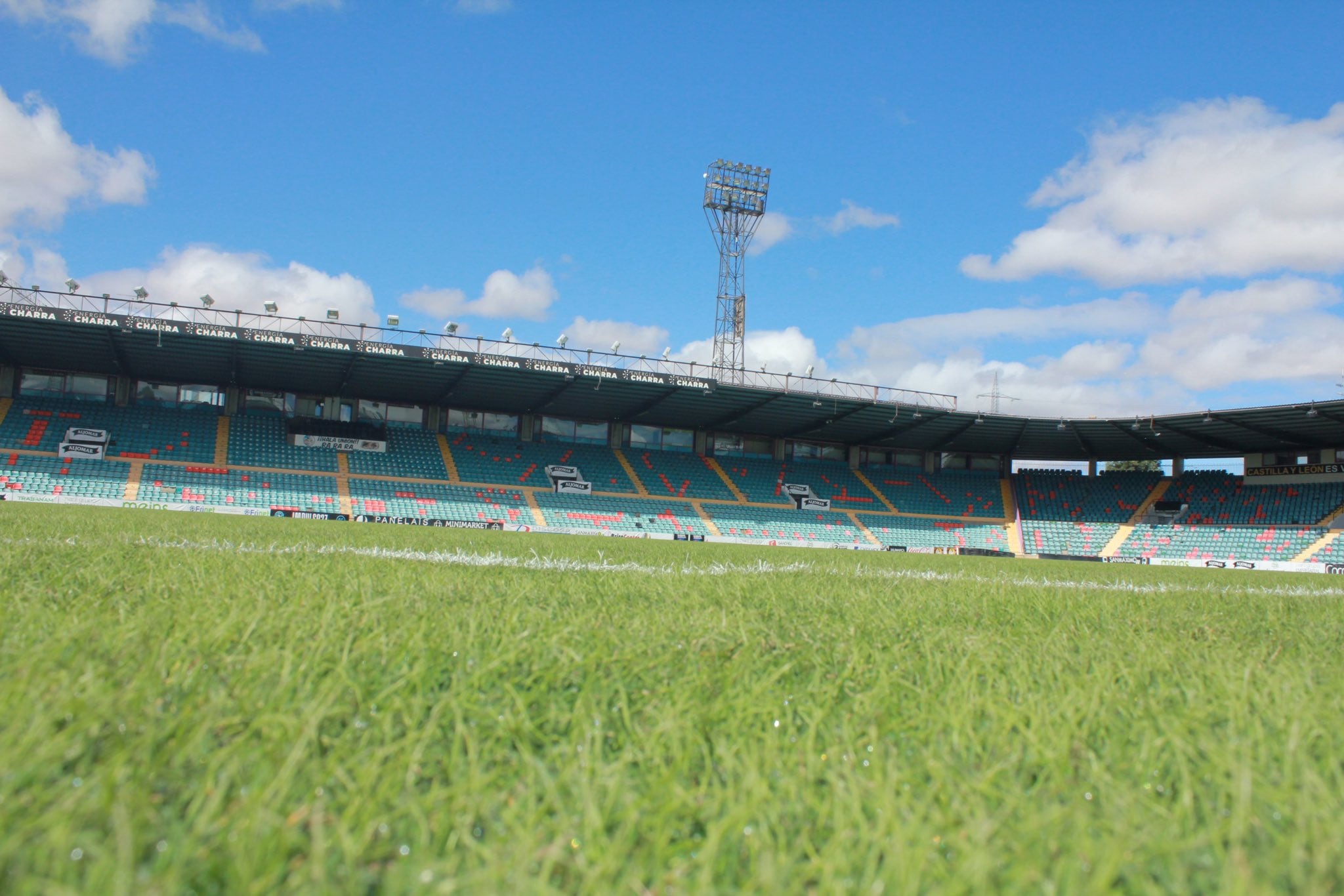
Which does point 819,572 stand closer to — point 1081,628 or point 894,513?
point 1081,628

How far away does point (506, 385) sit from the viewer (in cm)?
3544

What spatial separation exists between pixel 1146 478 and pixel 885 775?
48.9m

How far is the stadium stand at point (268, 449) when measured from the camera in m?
33.5

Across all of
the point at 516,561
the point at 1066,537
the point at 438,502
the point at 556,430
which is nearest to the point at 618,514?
the point at 556,430

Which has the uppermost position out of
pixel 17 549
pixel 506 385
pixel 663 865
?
pixel 506 385

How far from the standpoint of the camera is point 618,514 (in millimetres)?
36094

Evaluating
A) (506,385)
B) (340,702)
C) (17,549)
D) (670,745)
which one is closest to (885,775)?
(670,745)

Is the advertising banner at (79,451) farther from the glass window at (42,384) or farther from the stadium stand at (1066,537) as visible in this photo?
the stadium stand at (1066,537)

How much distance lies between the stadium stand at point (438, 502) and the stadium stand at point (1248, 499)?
32.4 m

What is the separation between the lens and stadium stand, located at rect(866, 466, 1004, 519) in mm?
43438

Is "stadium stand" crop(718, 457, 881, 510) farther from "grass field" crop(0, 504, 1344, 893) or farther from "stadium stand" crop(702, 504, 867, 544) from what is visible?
"grass field" crop(0, 504, 1344, 893)

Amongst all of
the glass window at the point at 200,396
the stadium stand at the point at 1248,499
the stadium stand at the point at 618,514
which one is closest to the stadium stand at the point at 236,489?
the glass window at the point at 200,396

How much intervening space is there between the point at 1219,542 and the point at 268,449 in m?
42.3

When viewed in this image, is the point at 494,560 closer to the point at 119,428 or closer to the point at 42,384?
the point at 119,428
